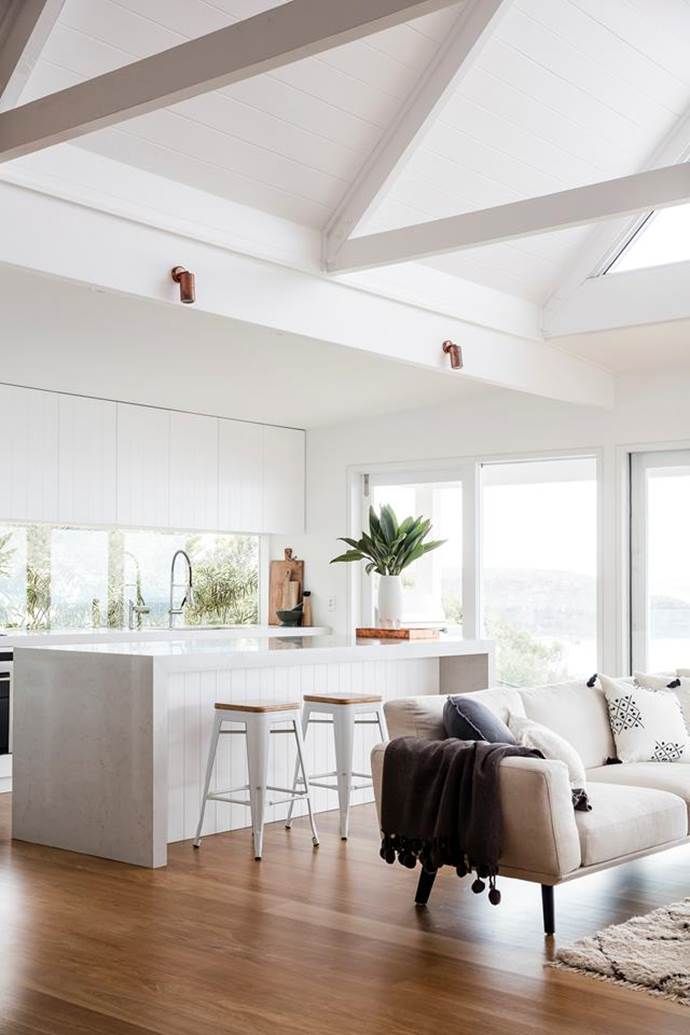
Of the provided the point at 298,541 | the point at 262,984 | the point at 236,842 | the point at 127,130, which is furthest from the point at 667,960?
the point at 298,541

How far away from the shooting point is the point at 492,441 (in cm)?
857

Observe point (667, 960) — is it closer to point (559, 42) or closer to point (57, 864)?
point (57, 864)

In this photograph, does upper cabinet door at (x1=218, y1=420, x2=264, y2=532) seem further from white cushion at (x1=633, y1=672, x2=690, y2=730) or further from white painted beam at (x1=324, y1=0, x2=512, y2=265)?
white cushion at (x1=633, y1=672, x2=690, y2=730)

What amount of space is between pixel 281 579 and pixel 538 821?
18.2ft

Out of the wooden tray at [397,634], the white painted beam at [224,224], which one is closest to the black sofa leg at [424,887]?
the wooden tray at [397,634]

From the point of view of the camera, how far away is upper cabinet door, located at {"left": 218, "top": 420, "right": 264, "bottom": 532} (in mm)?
8828

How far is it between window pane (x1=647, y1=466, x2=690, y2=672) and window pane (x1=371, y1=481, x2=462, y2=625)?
141 centimetres

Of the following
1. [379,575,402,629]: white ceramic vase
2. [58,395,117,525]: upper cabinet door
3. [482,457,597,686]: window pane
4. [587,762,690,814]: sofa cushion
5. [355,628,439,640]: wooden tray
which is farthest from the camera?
[482,457,597,686]: window pane

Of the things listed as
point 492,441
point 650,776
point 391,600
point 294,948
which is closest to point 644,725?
point 650,776

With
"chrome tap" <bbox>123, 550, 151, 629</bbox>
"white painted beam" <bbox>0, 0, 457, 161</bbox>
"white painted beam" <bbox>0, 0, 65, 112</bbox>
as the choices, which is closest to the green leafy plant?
"chrome tap" <bbox>123, 550, 151, 629</bbox>

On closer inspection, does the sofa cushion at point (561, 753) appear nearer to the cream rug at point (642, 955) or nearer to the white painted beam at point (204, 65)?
the cream rug at point (642, 955)

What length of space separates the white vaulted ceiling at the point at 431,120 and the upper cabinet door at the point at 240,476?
8.75 feet

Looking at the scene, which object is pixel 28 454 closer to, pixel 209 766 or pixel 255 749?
pixel 209 766

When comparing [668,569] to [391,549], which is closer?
[391,549]
